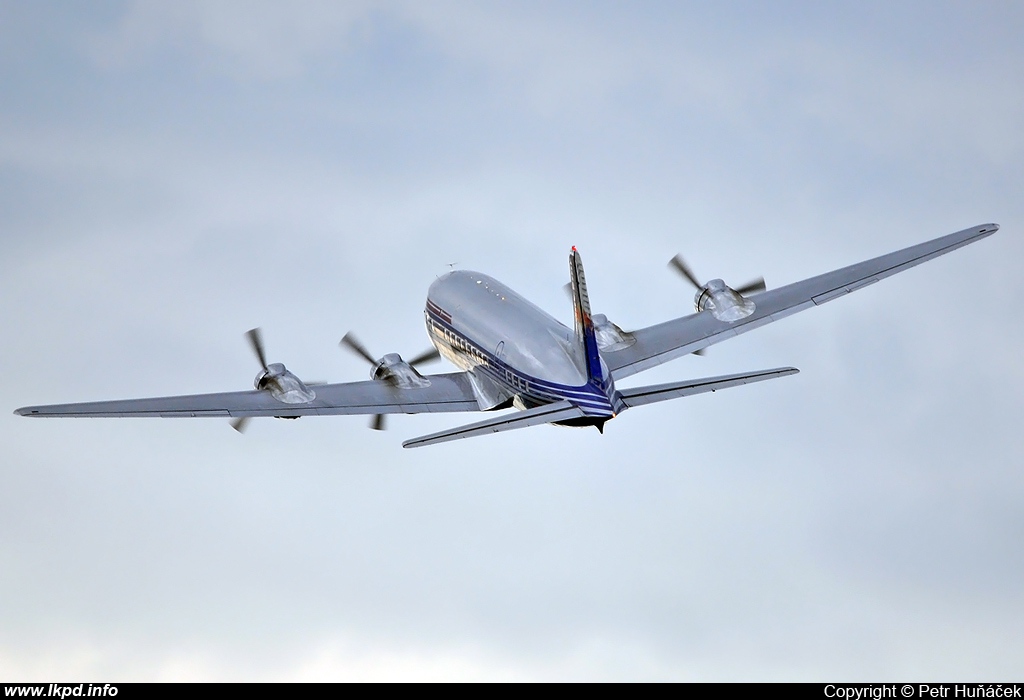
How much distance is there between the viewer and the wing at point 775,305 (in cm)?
5559

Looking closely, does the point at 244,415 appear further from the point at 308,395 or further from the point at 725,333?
the point at 725,333

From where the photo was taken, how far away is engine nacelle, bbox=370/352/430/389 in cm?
5466

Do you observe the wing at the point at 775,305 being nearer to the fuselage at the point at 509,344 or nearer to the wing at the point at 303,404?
the fuselage at the point at 509,344

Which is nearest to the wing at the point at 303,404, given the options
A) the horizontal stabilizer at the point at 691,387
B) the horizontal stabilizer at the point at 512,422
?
the horizontal stabilizer at the point at 512,422

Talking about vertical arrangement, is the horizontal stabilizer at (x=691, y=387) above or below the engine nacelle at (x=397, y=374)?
below

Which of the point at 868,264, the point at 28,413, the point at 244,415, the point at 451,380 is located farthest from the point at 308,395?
the point at 868,264

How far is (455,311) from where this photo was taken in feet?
191

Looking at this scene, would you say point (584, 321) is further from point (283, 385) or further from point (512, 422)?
point (283, 385)

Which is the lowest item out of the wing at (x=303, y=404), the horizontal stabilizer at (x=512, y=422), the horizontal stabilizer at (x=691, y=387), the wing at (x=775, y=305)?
the horizontal stabilizer at (x=512, y=422)

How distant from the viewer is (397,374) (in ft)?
180

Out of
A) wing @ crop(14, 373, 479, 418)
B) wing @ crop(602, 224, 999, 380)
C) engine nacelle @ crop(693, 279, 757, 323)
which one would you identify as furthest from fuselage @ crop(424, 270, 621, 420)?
engine nacelle @ crop(693, 279, 757, 323)

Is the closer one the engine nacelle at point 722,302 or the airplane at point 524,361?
the airplane at point 524,361

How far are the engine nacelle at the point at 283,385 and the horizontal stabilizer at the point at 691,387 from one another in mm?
11993

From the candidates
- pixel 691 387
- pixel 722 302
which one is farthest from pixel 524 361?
pixel 722 302
